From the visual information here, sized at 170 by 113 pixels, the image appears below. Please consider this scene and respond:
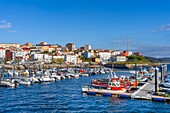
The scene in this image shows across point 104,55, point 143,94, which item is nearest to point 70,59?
point 104,55

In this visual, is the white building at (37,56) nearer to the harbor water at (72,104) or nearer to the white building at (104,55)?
the white building at (104,55)

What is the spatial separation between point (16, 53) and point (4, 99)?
7939 cm

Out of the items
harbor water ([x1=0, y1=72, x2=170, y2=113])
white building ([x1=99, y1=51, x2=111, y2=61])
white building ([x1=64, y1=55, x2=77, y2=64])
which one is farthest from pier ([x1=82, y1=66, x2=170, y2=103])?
white building ([x1=99, y1=51, x2=111, y2=61])

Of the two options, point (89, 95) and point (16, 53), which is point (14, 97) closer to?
point (89, 95)

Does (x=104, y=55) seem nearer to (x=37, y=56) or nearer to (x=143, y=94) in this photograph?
(x=37, y=56)

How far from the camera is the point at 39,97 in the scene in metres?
29.3

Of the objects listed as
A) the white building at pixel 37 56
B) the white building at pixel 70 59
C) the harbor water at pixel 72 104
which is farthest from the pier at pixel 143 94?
the white building at pixel 70 59

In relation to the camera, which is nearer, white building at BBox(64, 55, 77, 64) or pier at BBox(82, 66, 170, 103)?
pier at BBox(82, 66, 170, 103)

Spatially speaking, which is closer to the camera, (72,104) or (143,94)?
(72,104)

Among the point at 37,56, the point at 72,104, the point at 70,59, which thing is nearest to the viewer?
the point at 72,104

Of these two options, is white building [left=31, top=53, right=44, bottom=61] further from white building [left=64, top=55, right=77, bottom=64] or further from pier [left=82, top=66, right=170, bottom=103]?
pier [left=82, top=66, right=170, bottom=103]

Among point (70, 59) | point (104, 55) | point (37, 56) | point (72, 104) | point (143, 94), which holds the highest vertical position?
point (104, 55)

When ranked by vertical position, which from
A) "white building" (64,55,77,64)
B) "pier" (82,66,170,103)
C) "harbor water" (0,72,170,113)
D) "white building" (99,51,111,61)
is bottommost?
"harbor water" (0,72,170,113)

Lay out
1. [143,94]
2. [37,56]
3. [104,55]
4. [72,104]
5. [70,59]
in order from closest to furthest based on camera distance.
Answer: [72,104] → [143,94] → [37,56] → [70,59] → [104,55]
